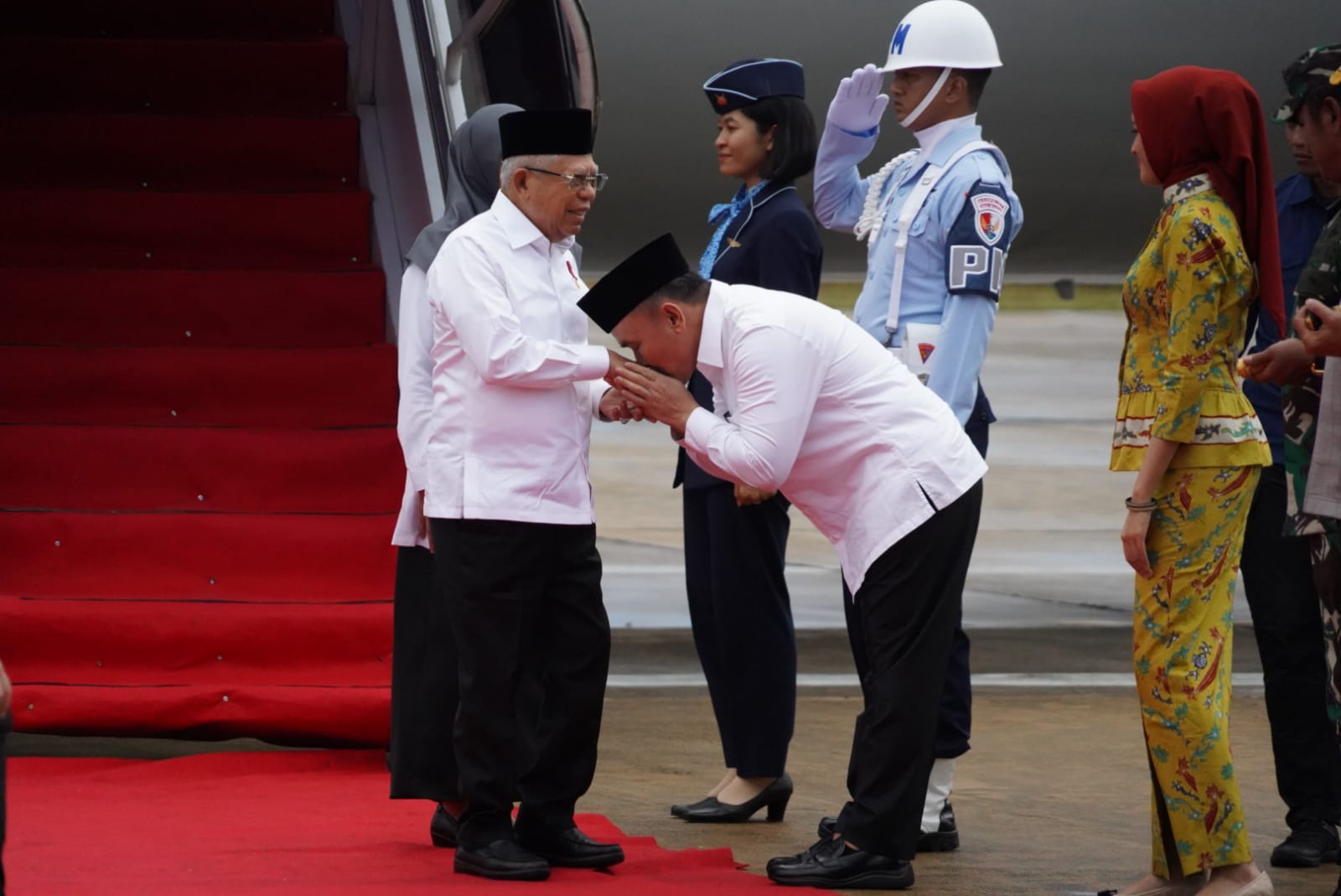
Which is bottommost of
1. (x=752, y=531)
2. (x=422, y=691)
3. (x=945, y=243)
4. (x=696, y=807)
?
(x=696, y=807)

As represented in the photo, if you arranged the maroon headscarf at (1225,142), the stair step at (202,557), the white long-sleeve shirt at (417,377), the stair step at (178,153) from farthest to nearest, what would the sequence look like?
1. the stair step at (178,153)
2. the stair step at (202,557)
3. the white long-sleeve shirt at (417,377)
4. the maroon headscarf at (1225,142)

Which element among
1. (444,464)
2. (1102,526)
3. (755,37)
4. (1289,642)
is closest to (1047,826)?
(1289,642)

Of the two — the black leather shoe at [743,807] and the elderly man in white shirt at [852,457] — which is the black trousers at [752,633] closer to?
the black leather shoe at [743,807]

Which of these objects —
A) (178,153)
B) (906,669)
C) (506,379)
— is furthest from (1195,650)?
(178,153)

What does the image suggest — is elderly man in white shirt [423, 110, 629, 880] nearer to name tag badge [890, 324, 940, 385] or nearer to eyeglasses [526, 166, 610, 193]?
eyeglasses [526, 166, 610, 193]

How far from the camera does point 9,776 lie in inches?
157

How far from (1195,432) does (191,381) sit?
286 cm

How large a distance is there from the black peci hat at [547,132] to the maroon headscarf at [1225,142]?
0.92 m

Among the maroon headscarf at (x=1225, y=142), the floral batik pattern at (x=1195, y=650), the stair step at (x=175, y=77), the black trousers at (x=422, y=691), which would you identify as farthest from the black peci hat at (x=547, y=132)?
the stair step at (x=175, y=77)

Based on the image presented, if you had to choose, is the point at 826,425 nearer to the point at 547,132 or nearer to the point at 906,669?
the point at 906,669

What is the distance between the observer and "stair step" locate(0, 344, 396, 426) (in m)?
4.86

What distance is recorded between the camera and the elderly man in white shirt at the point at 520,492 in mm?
3113

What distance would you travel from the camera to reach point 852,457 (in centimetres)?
307

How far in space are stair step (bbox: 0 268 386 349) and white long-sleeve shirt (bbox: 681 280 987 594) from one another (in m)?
2.19
